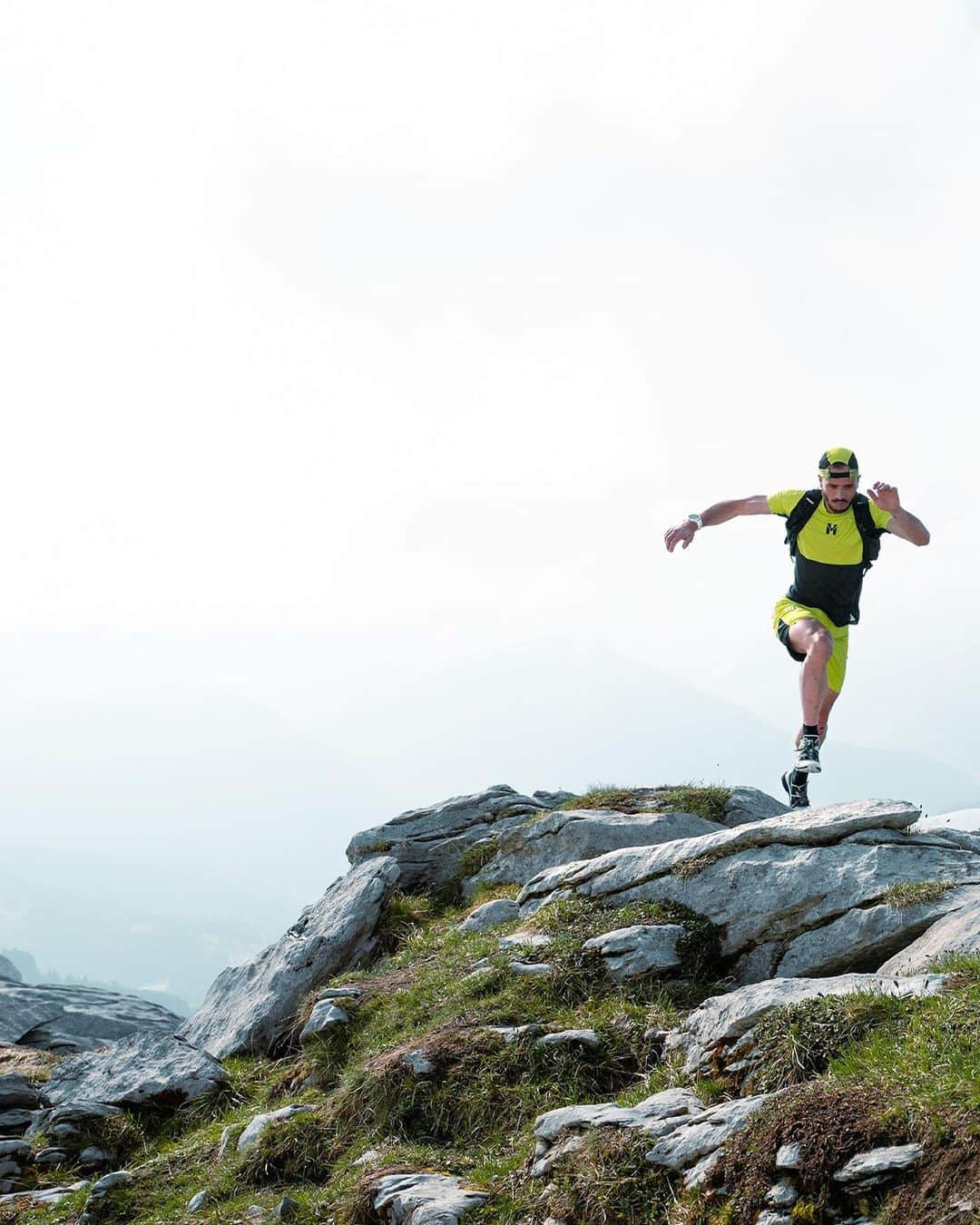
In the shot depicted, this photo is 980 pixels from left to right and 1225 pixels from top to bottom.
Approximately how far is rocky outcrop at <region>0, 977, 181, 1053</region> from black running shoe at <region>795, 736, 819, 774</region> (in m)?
13.1

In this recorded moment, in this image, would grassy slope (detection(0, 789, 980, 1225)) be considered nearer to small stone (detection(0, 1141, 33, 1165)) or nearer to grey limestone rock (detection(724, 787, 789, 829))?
small stone (detection(0, 1141, 33, 1165))

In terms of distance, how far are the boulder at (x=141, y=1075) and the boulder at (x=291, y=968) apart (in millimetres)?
924

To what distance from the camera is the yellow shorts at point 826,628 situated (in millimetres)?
14945

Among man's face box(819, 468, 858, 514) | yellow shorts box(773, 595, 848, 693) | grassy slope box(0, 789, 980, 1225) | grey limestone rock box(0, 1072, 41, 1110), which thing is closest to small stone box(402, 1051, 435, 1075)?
grassy slope box(0, 789, 980, 1225)

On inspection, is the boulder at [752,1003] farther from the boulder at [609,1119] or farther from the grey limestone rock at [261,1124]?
the grey limestone rock at [261,1124]

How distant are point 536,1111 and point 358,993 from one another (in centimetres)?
476

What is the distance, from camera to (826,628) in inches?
579

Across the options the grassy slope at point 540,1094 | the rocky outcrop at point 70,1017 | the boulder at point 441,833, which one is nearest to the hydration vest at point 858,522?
the grassy slope at point 540,1094

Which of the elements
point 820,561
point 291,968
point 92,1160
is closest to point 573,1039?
point 92,1160

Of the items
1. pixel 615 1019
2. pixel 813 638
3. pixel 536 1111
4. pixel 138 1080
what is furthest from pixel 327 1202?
pixel 813 638

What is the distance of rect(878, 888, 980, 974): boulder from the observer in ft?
29.7

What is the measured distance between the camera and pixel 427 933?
14992 millimetres

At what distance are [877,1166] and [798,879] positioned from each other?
6.06 m

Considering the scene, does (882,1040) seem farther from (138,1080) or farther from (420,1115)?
(138,1080)
